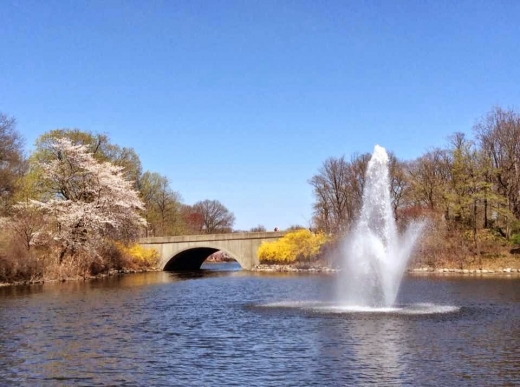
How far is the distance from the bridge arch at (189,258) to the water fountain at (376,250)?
48661mm

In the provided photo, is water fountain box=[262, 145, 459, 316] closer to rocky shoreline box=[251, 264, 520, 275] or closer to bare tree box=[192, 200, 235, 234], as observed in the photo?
rocky shoreline box=[251, 264, 520, 275]

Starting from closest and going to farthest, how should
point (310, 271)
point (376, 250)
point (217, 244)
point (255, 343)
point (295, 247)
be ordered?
point (255, 343), point (376, 250), point (310, 271), point (295, 247), point (217, 244)

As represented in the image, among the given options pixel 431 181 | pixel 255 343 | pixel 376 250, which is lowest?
pixel 255 343

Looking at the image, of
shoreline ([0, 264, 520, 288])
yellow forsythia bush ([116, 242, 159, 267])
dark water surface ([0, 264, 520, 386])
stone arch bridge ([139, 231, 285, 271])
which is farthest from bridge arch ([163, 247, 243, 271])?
dark water surface ([0, 264, 520, 386])

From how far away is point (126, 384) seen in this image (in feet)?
47.3

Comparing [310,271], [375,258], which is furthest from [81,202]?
[375,258]

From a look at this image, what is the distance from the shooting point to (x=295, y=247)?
73062mm

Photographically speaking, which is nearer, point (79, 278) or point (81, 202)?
point (79, 278)

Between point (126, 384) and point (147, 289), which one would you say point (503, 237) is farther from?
point (126, 384)

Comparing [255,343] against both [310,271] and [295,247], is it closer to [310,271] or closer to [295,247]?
[310,271]

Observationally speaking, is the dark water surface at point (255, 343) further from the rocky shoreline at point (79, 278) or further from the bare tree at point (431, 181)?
the bare tree at point (431, 181)

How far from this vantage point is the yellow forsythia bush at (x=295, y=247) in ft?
237

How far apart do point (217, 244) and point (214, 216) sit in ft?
237

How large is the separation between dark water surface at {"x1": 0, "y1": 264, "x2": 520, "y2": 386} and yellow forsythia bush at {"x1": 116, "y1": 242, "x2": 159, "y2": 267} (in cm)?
4156
